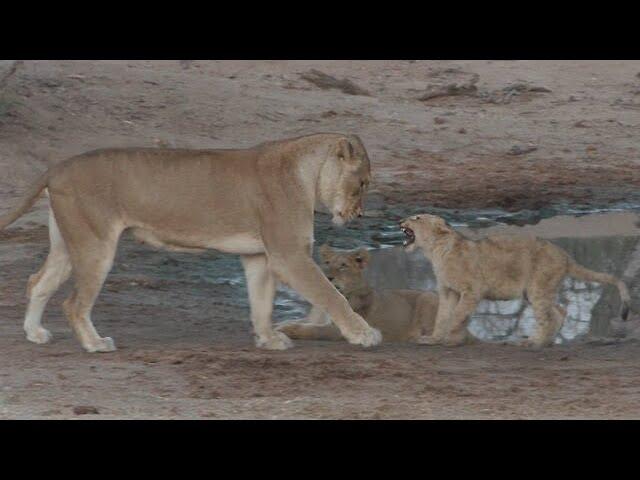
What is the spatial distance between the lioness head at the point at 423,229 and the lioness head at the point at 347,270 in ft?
1.11

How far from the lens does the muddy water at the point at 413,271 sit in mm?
12156

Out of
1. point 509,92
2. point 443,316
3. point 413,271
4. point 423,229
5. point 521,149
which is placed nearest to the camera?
point 443,316

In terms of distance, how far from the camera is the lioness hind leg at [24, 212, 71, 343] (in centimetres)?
996

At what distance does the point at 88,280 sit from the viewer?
9633 millimetres

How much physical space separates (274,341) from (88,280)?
125 centimetres

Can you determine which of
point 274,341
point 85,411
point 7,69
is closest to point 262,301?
point 274,341

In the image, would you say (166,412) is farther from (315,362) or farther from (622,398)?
(622,398)

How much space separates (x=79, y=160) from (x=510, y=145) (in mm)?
8935

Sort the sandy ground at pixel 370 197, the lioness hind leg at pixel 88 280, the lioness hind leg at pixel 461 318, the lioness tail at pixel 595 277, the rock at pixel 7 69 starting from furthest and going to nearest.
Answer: the rock at pixel 7 69
the lioness tail at pixel 595 277
the lioness hind leg at pixel 461 318
the lioness hind leg at pixel 88 280
the sandy ground at pixel 370 197

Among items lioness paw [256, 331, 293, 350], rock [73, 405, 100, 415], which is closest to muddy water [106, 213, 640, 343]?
lioness paw [256, 331, 293, 350]

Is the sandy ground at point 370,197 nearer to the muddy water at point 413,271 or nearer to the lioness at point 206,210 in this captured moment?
the muddy water at point 413,271

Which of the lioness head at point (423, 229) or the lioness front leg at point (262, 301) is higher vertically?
the lioness head at point (423, 229)

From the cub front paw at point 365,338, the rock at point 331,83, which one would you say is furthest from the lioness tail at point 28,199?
the rock at point 331,83

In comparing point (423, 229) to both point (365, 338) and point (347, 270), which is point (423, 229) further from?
point (365, 338)
